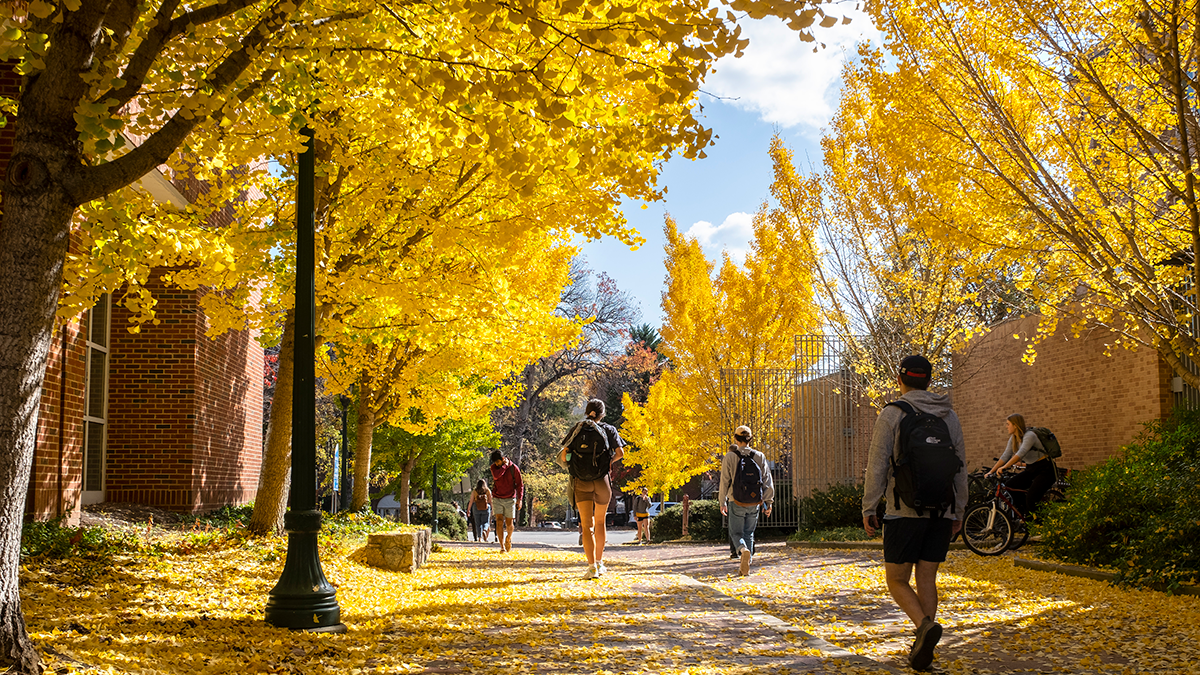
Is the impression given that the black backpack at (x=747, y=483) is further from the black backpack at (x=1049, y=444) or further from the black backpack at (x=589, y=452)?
the black backpack at (x=1049, y=444)

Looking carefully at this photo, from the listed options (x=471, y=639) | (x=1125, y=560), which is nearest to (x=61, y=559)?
(x=471, y=639)

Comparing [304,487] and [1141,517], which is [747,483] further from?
[304,487]

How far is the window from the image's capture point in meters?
11.6

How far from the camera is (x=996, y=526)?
11766 millimetres

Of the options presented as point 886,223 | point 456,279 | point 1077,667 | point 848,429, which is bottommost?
point 1077,667

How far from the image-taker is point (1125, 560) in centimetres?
875

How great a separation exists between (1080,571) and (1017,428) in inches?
129

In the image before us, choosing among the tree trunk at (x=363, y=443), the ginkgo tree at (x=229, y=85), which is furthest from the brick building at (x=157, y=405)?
the ginkgo tree at (x=229, y=85)

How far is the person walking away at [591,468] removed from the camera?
945cm

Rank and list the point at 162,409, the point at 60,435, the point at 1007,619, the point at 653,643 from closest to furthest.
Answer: the point at 653,643 < the point at 1007,619 < the point at 60,435 < the point at 162,409

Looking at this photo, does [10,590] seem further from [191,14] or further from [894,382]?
[894,382]

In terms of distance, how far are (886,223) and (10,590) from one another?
1415 cm

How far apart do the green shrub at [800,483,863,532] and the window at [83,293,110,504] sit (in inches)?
486

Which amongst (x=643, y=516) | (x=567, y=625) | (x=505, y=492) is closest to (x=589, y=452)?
(x=567, y=625)
